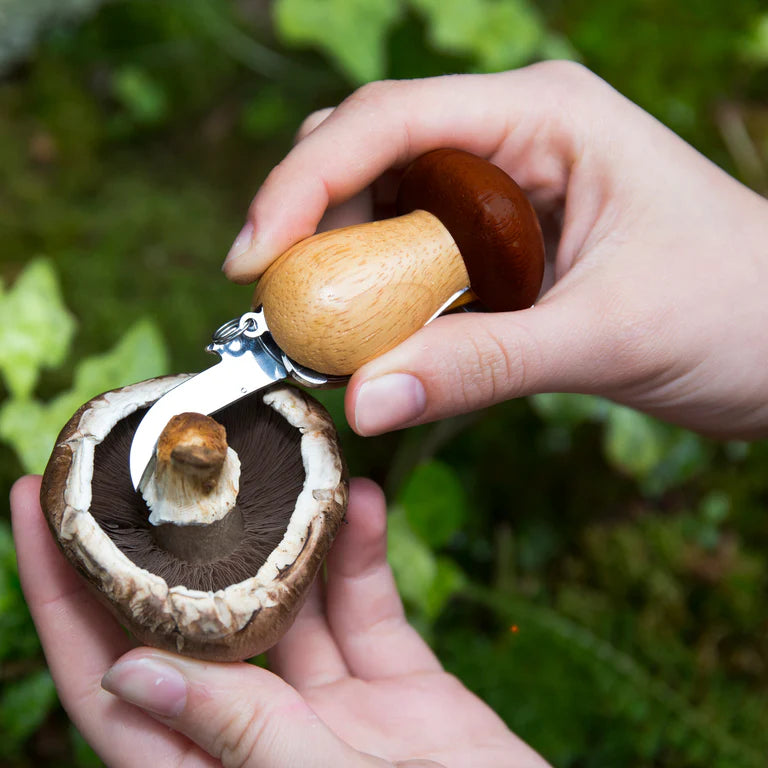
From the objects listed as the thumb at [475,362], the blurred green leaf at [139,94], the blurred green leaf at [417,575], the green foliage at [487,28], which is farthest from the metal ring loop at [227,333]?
the blurred green leaf at [139,94]

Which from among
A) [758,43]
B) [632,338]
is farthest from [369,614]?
[758,43]

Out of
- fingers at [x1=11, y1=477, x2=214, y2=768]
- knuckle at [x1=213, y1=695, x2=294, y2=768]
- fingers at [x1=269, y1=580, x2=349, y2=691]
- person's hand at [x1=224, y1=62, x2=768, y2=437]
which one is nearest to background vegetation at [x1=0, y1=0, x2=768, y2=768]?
fingers at [x1=11, y1=477, x2=214, y2=768]

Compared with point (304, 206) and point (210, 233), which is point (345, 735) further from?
point (210, 233)

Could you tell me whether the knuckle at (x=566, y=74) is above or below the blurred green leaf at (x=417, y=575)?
above

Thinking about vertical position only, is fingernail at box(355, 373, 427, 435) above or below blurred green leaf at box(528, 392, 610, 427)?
above

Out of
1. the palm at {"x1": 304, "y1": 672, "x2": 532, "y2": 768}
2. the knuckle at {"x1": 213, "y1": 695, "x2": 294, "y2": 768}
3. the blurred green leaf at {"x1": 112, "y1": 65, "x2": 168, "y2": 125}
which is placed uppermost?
the blurred green leaf at {"x1": 112, "y1": 65, "x2": 168, "y2": 125}

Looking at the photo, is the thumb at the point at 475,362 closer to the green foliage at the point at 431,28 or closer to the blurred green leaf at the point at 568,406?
the blurred green leaf at the point at 568,406

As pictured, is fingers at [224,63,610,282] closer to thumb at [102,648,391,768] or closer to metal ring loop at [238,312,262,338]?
metal ring loop at [238,312,262,338]
